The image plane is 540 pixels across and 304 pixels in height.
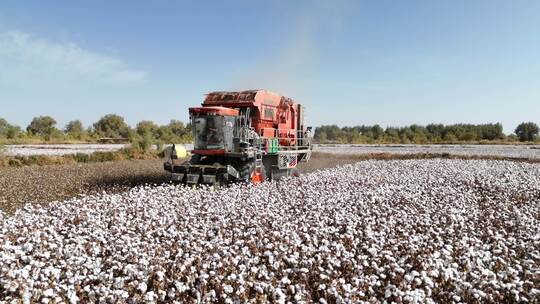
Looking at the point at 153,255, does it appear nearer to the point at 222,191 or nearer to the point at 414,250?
the point at 414,250

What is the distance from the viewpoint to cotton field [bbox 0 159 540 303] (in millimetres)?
5484

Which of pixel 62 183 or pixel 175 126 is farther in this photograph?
pixel 175 126

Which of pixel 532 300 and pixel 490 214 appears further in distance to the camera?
pixel 490 214

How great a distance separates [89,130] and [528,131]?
74.2m

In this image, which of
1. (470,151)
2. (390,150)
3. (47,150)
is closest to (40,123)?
(47,150)

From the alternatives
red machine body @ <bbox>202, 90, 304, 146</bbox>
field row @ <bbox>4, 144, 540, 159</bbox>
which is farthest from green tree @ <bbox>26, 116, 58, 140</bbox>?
red machine body @ <bbox>202, 90, 304, 146</bbox>

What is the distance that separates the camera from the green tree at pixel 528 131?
2586 inches

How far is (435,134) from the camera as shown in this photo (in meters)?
71.2

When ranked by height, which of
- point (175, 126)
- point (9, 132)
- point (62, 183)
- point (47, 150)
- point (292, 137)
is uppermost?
point (175, 126)

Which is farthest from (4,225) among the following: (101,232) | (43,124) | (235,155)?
(43,124)

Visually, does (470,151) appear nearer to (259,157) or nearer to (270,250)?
(259,157)

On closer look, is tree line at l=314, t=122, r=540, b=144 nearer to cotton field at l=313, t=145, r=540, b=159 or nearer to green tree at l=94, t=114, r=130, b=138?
cotton field at l=313, t=145, r=540, b=159

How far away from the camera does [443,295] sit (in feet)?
18.3

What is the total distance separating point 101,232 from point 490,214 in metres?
8.68
